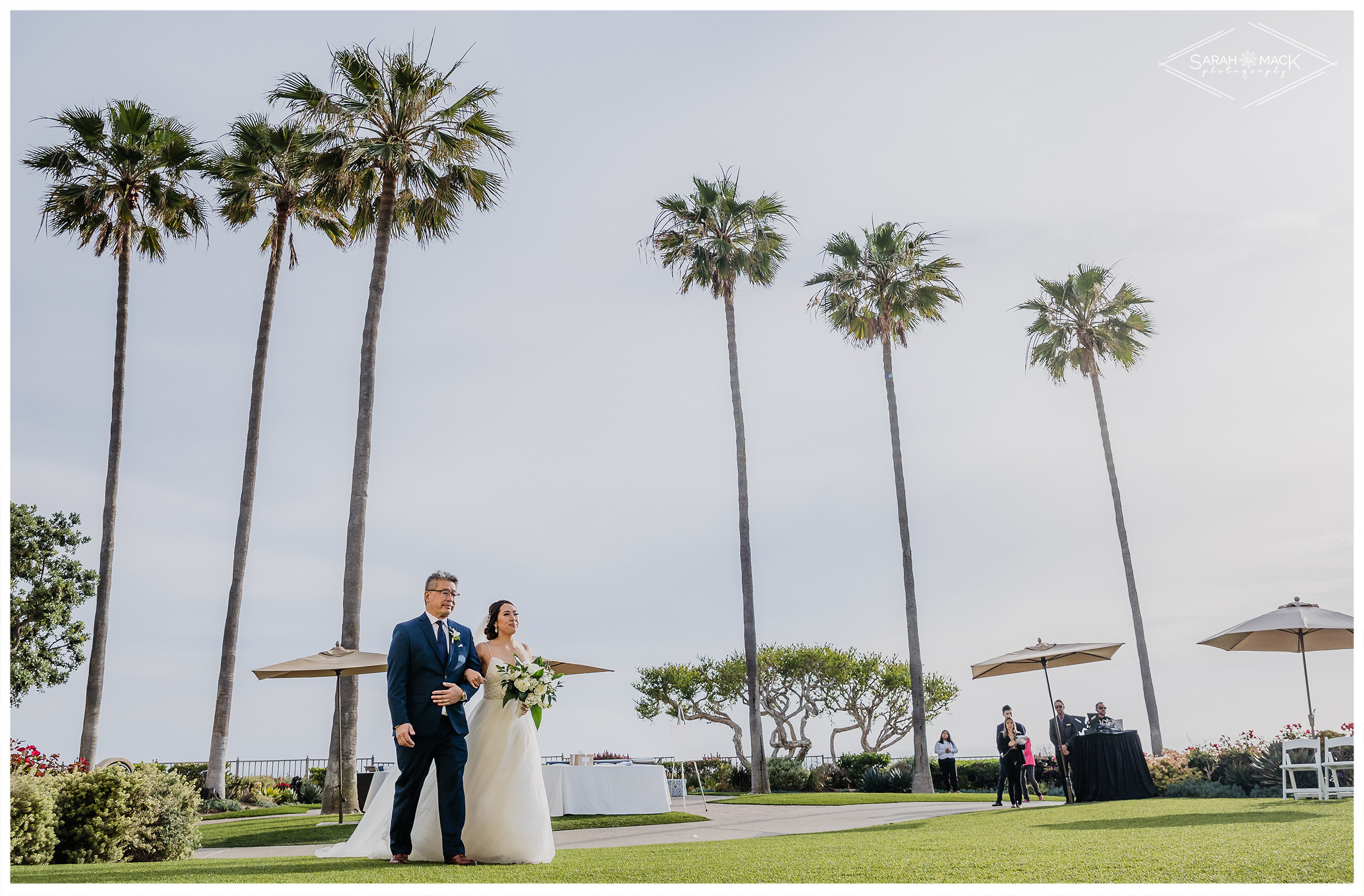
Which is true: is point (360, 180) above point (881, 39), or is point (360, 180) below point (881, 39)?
above

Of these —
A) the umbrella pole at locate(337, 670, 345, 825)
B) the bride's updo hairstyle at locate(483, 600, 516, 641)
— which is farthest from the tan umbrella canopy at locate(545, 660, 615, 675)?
the bride's updo hairstyle at locate(483, 600, 516, 641)

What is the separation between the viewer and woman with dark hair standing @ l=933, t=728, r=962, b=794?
915 inches

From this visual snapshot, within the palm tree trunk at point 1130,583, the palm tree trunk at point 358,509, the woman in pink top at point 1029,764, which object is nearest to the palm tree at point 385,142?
the palm tree trunk at point 358,509

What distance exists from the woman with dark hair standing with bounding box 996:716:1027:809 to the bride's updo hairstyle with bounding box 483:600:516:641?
10.5 meters

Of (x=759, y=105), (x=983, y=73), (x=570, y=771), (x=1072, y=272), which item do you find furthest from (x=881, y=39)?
(x=1072, y=272)

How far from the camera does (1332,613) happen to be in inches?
550

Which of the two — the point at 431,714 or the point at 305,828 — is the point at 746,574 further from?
the point at 431,714

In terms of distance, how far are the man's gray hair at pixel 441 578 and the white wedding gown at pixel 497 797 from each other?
0.68 meters

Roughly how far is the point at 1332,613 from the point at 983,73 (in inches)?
408

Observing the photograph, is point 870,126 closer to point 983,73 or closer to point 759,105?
point 759,105

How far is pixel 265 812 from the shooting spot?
1719 centimetres

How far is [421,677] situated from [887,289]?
893 inches

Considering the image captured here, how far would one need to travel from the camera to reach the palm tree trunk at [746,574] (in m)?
22.2

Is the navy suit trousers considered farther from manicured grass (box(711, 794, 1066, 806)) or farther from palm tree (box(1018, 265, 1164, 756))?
palm tree (box(1018, 265, 1164, 756))
